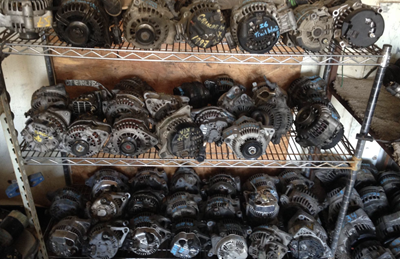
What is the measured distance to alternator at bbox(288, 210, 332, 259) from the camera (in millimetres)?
1783

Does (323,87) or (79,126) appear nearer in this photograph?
(79,126)

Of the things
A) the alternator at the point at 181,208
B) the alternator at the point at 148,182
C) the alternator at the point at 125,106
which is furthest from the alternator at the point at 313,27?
the alternator at the point at 148,182

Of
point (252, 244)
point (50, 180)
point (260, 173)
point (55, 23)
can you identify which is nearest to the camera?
point (55, 23)

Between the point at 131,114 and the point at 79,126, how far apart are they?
25 centimetres

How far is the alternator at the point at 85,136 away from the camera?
1516mm

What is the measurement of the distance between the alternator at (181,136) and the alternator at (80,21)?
50cm

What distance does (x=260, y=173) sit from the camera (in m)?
2.19

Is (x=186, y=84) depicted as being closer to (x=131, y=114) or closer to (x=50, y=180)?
(x=131, y=114)

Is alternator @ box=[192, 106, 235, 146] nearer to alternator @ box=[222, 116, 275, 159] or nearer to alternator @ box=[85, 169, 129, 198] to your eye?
alternator @ box=[222, 116, 275, 159]

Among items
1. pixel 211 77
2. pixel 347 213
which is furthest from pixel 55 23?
pixel 347 213

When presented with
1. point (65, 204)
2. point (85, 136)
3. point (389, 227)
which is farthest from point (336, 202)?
point (65, 204)

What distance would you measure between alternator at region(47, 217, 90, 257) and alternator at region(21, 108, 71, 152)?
1.60 feet

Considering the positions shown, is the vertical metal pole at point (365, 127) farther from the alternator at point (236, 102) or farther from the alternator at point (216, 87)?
the alternator at point (216, 87)

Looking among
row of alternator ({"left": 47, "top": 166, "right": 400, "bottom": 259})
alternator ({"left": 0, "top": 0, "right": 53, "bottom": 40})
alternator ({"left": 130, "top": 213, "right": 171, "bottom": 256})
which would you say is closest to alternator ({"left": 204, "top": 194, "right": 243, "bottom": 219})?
row of alternator ({"left": 47, "top": 166, "right": 400, "bottom": 259})
